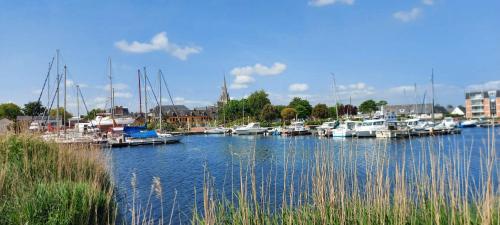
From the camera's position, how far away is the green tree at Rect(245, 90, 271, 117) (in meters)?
101

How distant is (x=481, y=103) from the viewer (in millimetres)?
111125

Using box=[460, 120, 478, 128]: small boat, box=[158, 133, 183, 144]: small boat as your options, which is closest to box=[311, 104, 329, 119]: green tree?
box=[460, 120, 478, 128]: small boat

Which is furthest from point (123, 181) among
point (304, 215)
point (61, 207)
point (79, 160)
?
point (304, 215)

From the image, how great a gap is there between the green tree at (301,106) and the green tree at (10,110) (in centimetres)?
6606

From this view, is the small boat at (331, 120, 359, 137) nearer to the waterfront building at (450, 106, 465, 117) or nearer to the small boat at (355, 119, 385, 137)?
the small boat at (355, 119, 385, 137)

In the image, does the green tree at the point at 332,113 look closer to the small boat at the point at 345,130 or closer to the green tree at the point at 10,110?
the small boat at the point at 345,130

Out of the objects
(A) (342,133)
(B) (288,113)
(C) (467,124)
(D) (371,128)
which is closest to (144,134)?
(A) (342,133)

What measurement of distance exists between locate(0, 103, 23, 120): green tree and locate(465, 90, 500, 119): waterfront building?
116m

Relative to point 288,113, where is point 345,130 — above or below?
below

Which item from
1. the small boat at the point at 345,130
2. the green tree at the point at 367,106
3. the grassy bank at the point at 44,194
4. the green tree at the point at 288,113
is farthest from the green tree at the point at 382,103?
the grassy bank at the point at 44,194

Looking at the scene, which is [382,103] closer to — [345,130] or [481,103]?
[481,103]

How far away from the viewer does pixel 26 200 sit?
7.05 m

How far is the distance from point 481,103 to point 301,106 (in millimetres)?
54653

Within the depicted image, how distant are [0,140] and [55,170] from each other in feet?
8.72
